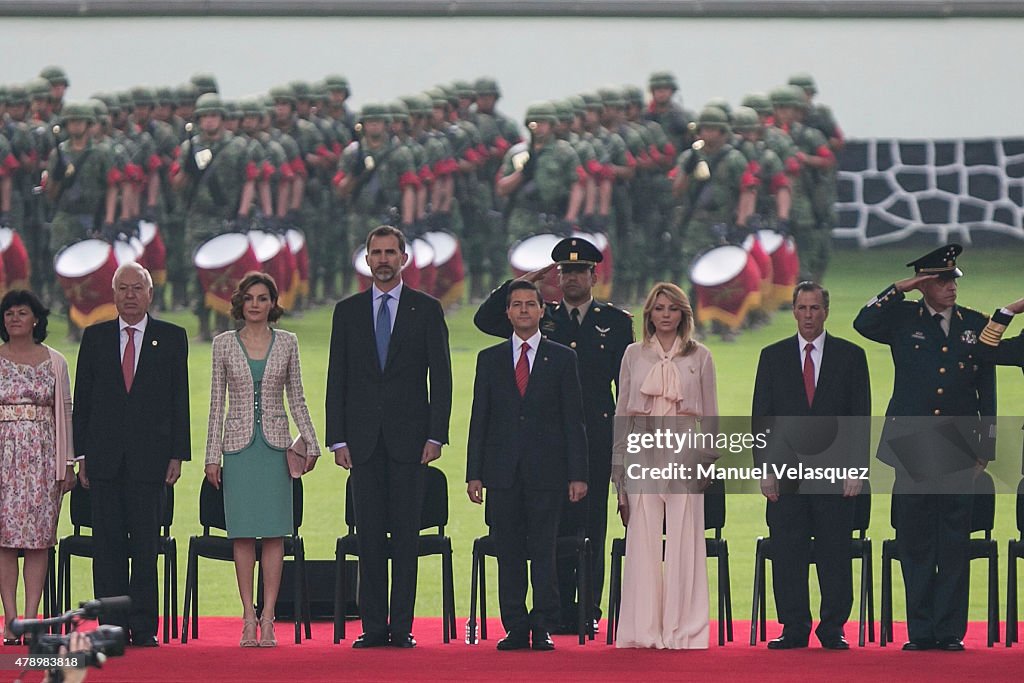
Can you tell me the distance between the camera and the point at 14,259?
39.0 feet

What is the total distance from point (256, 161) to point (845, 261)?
360 centimetres

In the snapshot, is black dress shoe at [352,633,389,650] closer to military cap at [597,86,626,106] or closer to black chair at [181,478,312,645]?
black chair at [181,478,312,645]

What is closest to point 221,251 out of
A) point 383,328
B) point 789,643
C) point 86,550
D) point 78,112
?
point 78,112

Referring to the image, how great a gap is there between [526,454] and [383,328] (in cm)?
66

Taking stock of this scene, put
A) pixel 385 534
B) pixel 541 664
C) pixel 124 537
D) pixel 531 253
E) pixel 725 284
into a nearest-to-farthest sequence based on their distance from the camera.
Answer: pixel 541 664 → pixel 385 534 → pixel 124 537 → pixel 531 253 → pixel 725 284

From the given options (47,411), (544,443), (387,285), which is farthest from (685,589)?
(47,411)

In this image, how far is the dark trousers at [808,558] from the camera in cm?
679

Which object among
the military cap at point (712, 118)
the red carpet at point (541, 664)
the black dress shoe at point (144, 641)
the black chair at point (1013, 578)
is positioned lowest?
the red carpet at point (541, 664)

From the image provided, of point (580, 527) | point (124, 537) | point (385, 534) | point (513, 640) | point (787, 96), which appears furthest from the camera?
point (787, 96)

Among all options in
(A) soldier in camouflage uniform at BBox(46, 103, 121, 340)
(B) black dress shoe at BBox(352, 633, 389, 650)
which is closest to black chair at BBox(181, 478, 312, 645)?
(B) black dress shoe at BBox(352, 633, 389, 650)

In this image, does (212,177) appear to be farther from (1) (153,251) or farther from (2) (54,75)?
(2) (54,75)

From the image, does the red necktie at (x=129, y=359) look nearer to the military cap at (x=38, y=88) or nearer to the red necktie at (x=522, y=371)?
the red necktie at (x=522, y=371)

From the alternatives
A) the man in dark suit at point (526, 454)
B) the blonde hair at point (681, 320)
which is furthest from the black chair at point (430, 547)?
the blonde hair at point (681, 320)

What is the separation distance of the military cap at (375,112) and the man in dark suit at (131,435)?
515 cm
